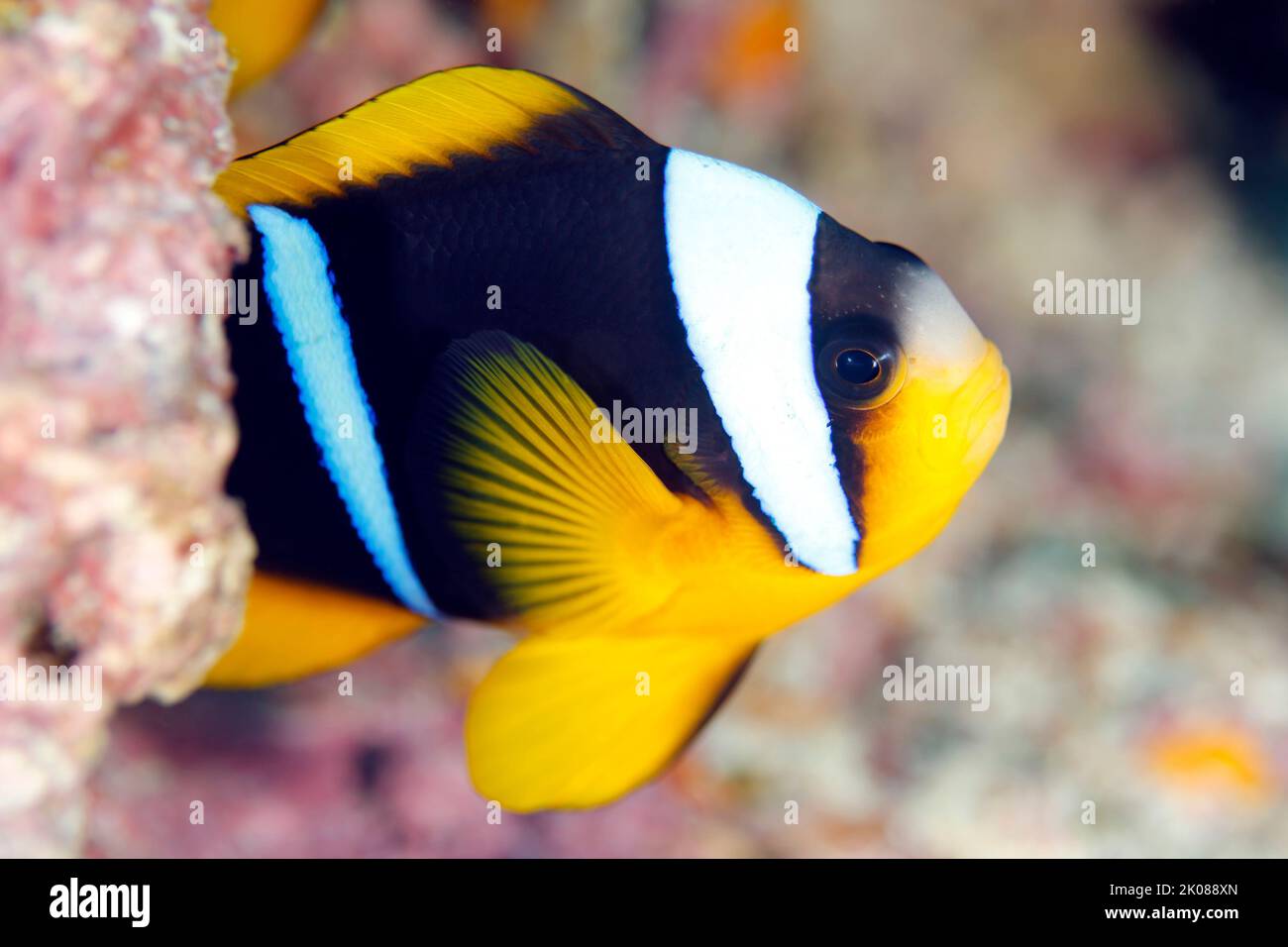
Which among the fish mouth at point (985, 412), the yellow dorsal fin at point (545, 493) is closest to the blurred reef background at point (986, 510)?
the yellow dorsal fin at point (545, 493)

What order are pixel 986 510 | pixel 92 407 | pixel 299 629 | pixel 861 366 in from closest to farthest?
1. pixel 92 407
2. pixel 861 366
3. pixel 299 629
4. pixel 986 510

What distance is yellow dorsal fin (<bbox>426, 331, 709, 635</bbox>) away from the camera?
877 mm

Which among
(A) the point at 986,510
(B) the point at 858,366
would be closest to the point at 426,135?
(B) the point at 858,366

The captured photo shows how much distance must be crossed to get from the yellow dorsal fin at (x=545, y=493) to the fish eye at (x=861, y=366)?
0.18 metres

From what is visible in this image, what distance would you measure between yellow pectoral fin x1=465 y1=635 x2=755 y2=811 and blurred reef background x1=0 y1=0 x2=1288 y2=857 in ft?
1.54

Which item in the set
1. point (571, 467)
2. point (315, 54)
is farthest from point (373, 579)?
point (315, 54)

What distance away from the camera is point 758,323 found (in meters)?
0.92

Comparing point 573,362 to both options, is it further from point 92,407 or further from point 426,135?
point 92,407

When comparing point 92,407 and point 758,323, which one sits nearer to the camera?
point 92,407

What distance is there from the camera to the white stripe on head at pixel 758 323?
36.1 inches

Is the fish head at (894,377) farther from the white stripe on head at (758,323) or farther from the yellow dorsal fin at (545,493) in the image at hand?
the yellow dorsal fin at (545,493)

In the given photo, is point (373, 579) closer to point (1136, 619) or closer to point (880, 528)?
point (880, 528)

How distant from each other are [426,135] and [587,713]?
63 centimetres

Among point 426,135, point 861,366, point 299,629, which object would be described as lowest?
point 299,629
